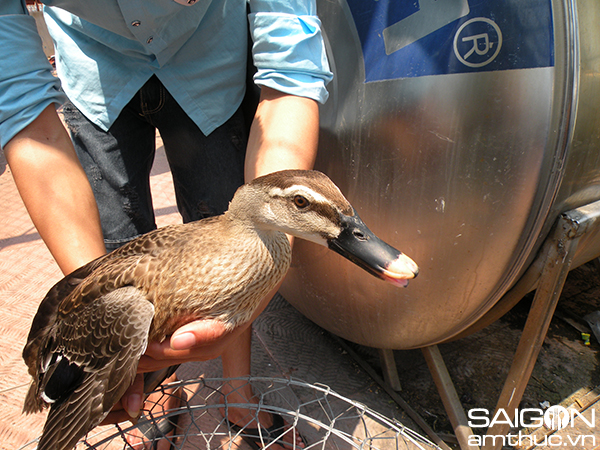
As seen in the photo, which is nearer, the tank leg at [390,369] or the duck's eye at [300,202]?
the duck's eye at [300,202]

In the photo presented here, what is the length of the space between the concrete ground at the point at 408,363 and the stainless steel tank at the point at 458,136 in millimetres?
554

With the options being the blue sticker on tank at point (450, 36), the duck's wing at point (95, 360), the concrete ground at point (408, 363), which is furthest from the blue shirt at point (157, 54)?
the concrete ground at point (408, 363)

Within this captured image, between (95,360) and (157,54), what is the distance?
0.92 m

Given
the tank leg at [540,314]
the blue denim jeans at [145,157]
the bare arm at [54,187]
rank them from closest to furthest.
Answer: the tank leg at [540,314] < the bare arm at [54,187] < the blue denim jeans at [145,157]

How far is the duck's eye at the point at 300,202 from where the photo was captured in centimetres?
90

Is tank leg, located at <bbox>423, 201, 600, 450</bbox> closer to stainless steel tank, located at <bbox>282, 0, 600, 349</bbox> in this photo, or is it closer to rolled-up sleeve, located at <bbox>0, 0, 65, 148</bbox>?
stainless steel tank, located at <bbox>282, 0, 600, 349</bbox>

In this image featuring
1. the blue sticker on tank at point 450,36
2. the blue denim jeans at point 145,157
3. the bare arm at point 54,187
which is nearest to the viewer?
the blue sticker on tank at point 450,36

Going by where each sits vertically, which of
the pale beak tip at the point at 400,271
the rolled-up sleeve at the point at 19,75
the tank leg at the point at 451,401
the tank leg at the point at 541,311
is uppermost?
the rolled-up sleeve at the point at 19,75

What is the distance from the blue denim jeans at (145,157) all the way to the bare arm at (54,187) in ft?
0.62

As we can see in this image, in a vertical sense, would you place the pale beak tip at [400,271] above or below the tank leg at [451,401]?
above

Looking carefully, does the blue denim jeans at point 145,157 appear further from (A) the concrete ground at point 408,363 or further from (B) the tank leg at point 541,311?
(B) the tank leg at point 541,311

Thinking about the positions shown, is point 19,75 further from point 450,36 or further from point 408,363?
point 408,363

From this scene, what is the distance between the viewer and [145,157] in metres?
1.55

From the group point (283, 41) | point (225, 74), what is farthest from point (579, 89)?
point (225, 74)
